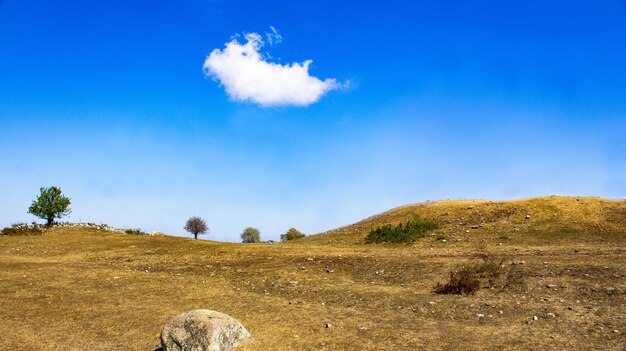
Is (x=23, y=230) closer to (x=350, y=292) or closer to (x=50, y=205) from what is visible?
(x=50, y=205)

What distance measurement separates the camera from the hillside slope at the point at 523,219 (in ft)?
84.4

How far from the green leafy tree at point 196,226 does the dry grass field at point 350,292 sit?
91.3 feet

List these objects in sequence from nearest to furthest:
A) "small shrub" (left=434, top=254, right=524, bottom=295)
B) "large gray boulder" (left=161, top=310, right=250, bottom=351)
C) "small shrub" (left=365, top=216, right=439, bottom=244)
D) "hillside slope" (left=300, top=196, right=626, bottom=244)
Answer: "large gray boulder" (left=161, top=310, right=250, bottom=351) < "small shrub" (left=434, top=254, right=524, bottom=295) < "hillside slope" (left=300, top=196, right=626, bottom=244) < "small shrub" (left=365, top=216, right=439, bottom=244)

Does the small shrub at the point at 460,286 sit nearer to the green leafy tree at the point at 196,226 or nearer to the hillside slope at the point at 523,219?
the hillside slope at the point at 523,219

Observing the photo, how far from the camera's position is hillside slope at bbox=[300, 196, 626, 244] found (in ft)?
84.4

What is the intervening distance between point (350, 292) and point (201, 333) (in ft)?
21.4

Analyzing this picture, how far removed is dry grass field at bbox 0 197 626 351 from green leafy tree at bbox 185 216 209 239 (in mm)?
27841

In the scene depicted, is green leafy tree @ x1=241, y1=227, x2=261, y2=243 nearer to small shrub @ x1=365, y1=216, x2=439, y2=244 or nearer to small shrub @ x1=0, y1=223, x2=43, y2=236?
small shrub @ x1=0, y1=223, x2=43, y2=236

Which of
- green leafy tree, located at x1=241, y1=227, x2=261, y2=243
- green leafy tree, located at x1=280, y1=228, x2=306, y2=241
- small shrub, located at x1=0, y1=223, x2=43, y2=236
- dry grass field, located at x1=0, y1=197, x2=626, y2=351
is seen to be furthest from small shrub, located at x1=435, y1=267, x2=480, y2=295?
green leafy tree, located at x1=241, y1=227, x2=261, y2=243

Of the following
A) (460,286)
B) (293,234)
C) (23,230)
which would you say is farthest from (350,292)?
(23,230)

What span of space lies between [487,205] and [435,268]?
18.0 metres

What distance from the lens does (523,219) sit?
29.0m

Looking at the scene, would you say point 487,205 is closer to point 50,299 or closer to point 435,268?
point 435,268

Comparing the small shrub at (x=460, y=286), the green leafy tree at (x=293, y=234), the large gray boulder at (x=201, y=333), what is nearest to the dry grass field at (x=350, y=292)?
the small shrub at (x=460, y=286)
